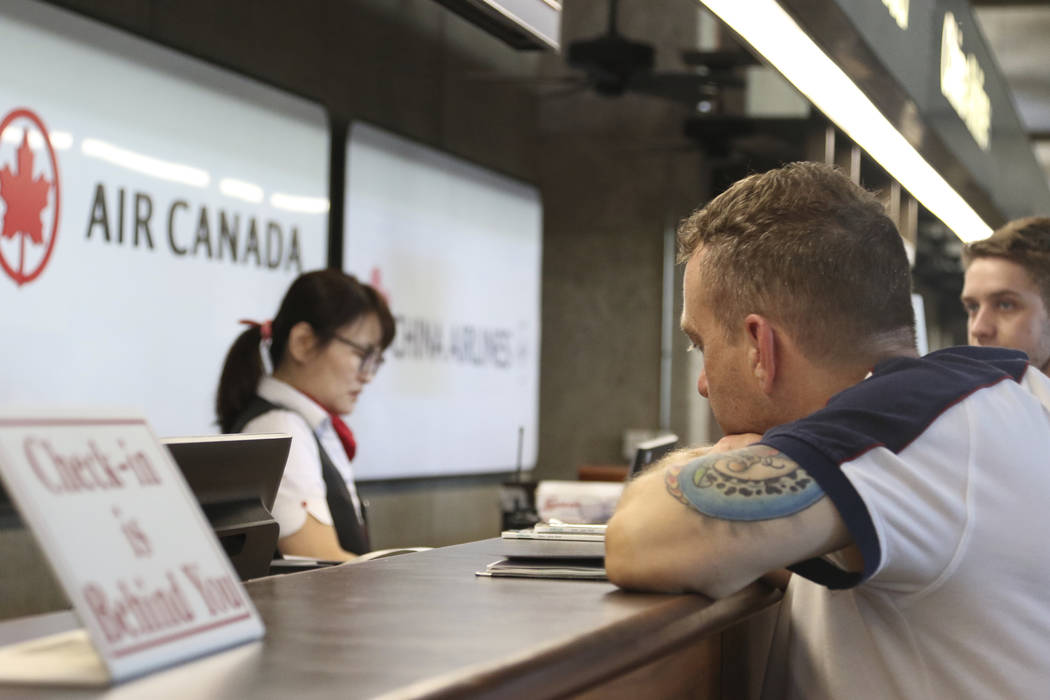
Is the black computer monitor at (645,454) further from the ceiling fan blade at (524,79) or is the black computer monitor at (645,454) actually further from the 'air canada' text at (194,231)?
the ceiling fan blade at (524,79)

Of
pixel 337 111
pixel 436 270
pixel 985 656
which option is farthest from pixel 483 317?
pixel 985 656

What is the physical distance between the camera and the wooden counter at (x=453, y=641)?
843mm

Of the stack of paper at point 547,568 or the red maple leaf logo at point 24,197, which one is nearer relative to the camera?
the stack of paper at point 547,568

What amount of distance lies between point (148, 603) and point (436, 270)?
4883 mm

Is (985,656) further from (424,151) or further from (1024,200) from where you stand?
(1024,200)

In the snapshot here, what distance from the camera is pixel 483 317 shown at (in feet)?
20.6

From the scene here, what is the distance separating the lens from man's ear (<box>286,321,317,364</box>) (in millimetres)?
3268

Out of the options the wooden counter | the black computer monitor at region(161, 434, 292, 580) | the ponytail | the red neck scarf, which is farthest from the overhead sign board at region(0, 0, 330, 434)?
the wooden counter

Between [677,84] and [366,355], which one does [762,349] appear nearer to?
[366,355]

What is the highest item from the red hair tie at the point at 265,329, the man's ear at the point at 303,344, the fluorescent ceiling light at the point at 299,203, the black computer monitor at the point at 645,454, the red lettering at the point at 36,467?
the fluorescent ceiling light at the point at 299,203

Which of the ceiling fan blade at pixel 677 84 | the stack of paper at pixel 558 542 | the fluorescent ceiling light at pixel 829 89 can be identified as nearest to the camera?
the stack of paper at pixel 558 542

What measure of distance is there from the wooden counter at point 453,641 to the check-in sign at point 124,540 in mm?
26

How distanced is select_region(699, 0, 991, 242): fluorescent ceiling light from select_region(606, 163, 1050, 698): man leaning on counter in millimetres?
511

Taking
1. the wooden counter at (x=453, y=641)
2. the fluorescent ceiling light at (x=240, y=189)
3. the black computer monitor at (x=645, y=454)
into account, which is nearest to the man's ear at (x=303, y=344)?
the black computer monitor at (x=645, y=454)
